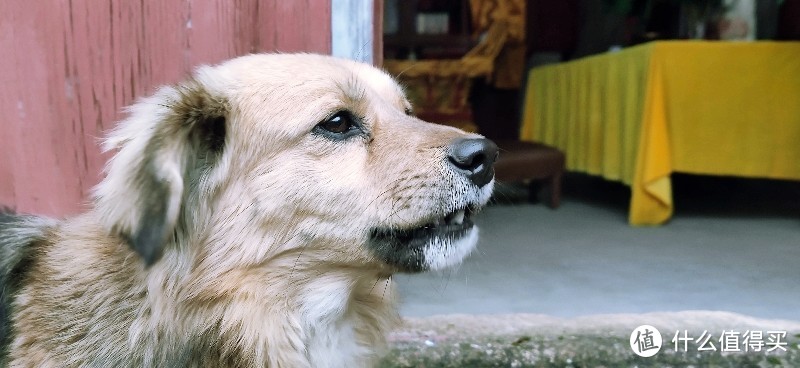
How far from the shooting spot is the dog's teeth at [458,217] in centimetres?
120

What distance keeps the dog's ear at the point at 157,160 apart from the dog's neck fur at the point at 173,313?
10 cm

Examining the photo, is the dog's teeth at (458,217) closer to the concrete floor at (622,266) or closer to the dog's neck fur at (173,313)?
the dog's neck fur at (173,313)

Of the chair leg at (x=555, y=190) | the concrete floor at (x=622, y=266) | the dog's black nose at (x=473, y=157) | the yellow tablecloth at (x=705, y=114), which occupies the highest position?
the dog's black nose at (x=473, y=157)

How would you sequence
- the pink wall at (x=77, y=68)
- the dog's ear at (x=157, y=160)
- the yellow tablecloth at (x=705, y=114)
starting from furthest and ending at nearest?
the yellow tablecloth at (x=705, y=114), the pink wall at (x=77, y=68), the dog's ear at (x=157, y=160)

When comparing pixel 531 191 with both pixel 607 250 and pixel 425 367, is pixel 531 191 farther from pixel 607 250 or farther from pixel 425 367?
pixel 425 367

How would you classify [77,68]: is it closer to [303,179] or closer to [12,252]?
[12,252]

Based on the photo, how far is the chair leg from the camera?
459 centimetres

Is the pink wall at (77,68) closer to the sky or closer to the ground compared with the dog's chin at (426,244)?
closer to the sky

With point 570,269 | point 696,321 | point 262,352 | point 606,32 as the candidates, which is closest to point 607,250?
point 570,269

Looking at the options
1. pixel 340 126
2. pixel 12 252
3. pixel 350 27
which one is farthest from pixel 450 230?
pixel 350 27

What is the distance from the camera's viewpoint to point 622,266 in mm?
2863

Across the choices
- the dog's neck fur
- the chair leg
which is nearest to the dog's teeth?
the dog's neck fur

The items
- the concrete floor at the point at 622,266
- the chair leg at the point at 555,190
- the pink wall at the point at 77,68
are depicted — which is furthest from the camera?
the chair leg at the point at 555,190

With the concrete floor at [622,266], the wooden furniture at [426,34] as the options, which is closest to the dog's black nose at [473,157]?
the concrete floor at [622,266]
